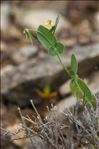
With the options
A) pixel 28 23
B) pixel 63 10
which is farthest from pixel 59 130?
pixel 63 10

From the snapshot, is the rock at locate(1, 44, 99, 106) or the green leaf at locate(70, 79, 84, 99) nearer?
the green leaf at locate(70, 79, 84, 99)

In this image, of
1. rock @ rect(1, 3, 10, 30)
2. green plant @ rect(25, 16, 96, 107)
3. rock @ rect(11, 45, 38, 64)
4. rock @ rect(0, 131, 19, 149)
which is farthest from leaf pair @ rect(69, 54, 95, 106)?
rock @ rect(1, 3, 10, 30)

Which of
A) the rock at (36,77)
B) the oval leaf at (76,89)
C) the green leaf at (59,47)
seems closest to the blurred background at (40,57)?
A: the rock at (36,77)

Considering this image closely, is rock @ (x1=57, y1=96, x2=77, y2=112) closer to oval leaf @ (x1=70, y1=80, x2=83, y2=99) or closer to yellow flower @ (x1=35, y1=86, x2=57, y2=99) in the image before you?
yellow flower @ (x1=35, y1=86, x2=57, y2=99)

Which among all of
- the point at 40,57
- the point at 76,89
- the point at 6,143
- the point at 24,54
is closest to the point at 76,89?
the point at 76,89

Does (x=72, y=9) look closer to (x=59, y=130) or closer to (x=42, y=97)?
(x=42, y=97)

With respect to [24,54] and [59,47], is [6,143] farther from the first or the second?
[24,54]
